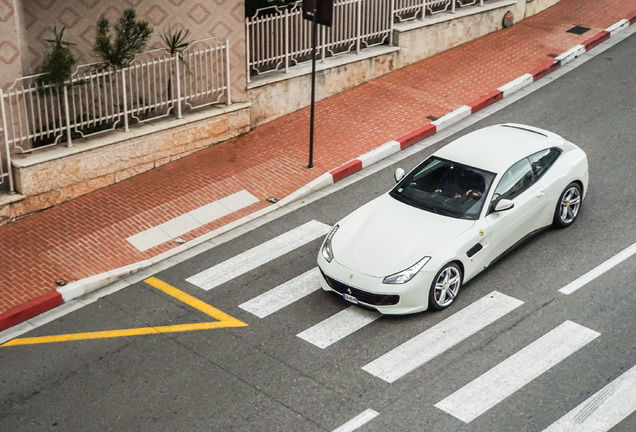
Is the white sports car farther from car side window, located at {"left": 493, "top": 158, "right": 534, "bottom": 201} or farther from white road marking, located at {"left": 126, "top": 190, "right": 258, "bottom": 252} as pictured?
white road marking, located at {"left": 126, "top": 190, "right": 258, "bottom": 252}

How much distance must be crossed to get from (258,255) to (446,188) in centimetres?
288

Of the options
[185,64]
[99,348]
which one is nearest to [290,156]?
[185,64]

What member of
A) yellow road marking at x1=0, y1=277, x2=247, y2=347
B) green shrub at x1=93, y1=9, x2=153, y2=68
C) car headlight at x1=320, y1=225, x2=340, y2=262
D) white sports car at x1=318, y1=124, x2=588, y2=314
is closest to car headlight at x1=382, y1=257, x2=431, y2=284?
white sports car at x1=318, y1=124, x2=588, y2=314

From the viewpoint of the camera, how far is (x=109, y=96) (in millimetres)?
15414

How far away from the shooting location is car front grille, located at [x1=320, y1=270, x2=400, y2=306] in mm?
11227

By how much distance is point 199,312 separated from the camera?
11844mm

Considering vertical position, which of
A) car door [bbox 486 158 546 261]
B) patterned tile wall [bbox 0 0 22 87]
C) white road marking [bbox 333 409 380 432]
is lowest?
white road marking [bbox 333 409 380 432]

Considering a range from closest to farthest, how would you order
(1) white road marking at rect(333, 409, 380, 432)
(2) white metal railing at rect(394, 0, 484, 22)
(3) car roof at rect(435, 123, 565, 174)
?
(1) white road marking at rect(333, 409, 380, 432) < (3) car roof at rect(435, 123, 565, 174) < (2) white metal railing at rect(394, 0, 484, 22)

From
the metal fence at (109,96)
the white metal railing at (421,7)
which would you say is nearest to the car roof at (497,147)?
the metal fence at (109,96)

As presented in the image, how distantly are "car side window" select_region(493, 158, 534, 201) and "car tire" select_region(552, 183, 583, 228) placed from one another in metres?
0.76

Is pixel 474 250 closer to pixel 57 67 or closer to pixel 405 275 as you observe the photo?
pixel 405 275

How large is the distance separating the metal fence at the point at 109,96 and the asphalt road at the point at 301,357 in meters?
3.29

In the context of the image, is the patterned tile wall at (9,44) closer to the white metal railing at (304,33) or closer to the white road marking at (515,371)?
the white metal railing at (304,33)

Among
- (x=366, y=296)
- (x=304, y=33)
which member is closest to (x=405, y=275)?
(x=366, y=296)
